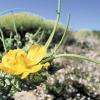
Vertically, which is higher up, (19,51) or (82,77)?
(19,51)

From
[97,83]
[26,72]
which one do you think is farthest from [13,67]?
[97,83]

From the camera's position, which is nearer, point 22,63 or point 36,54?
point 22,63

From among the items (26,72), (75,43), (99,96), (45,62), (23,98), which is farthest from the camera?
(75,43)

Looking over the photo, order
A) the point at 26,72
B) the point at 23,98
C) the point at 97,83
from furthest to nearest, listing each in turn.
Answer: the point at 97,83 → the point at 23,98 → the point at 26,72

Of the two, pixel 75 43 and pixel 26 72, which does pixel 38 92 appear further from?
pixel 75 43
